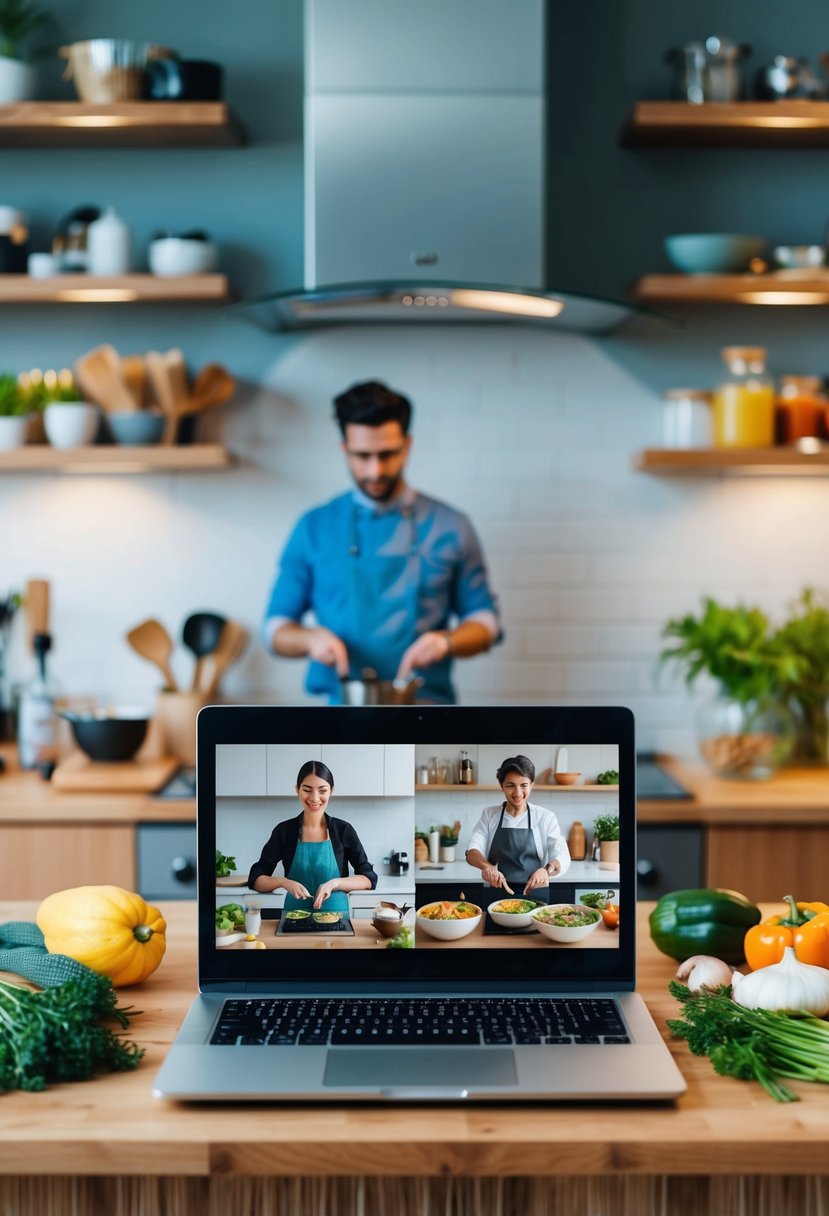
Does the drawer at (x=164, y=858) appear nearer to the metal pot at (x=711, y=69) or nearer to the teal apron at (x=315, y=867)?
the teal apron at (x=315, y=867)

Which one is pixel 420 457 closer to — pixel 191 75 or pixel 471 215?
pixel 471 215

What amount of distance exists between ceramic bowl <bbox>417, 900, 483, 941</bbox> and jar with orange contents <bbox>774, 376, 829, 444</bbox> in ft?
7.20

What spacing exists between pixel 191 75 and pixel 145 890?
Answer: 1973 millimetres

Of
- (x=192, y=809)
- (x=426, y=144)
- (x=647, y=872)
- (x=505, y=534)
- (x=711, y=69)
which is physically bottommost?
(x=647, y=872)

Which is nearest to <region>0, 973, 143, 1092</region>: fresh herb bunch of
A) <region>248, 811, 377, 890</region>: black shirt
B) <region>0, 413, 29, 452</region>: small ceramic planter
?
<region>248, 811, 377, 890</region>: black shirt

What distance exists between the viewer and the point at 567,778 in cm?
141

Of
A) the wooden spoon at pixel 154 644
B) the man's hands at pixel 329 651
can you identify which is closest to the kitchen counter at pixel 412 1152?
the man's hands at pixel 329 651

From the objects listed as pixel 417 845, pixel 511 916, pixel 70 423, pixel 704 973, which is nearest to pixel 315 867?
pixel 417 845

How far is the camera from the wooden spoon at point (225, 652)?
332 centimetres

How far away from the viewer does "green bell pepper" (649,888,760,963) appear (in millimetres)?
1531

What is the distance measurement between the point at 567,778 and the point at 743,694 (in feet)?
5.58

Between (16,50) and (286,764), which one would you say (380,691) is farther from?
(16,50)

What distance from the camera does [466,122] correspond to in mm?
2719

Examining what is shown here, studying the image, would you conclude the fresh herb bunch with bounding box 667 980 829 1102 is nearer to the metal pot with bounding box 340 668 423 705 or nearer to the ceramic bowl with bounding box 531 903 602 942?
the ceramic bowl with bounding box 531 903 602 942
